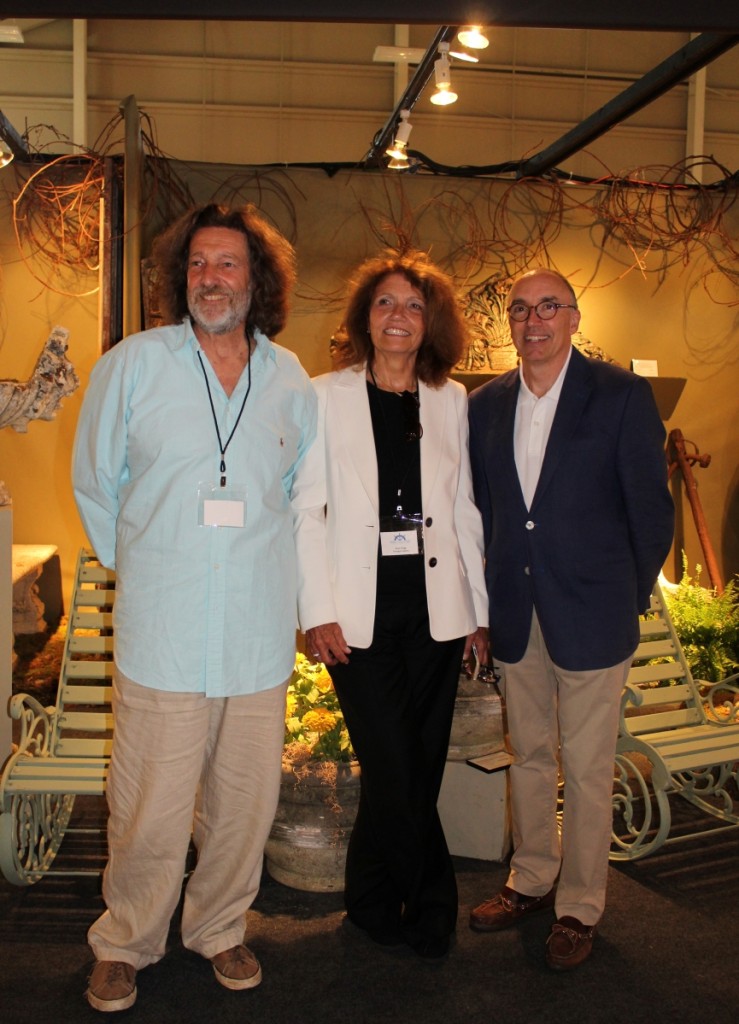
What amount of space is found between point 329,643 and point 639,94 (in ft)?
13.4

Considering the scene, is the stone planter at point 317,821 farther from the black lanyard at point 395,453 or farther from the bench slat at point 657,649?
the bench slat at point 657,649

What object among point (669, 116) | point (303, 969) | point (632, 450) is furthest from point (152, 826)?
point (669, 116)

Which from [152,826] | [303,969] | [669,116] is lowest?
[303,969]

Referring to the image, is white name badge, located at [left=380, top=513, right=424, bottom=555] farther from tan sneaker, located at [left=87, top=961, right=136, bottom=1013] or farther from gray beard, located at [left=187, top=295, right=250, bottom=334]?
tan sneaker, located at [left=87, top=961, right=136, bottom=1013]

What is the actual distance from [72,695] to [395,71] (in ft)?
17.8

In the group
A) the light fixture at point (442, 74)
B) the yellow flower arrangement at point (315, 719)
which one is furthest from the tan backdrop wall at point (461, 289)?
the yellow flower arrangement at point (315, 719)

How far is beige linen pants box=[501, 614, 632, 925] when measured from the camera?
2.45 m

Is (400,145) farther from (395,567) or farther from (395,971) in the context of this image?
(395,971)

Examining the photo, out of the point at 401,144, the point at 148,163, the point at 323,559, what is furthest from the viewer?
the point at 148,163

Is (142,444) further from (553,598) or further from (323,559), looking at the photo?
(553,598)

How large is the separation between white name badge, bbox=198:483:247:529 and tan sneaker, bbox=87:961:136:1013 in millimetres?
1106

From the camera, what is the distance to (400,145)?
5.68 m

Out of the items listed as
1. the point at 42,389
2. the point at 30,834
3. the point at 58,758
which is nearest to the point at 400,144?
Answer: the point at 42,389

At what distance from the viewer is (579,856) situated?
2477 millimetres
